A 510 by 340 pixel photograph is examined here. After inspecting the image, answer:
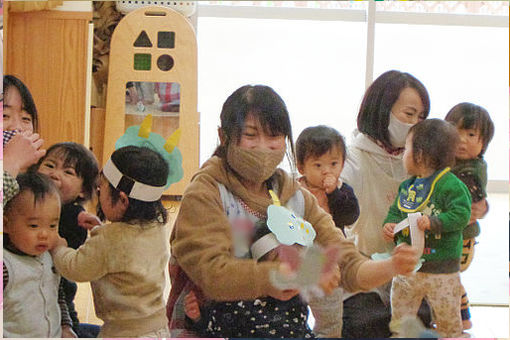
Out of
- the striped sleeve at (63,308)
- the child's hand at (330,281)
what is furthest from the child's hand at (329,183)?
the striped sleeve at (63,308)

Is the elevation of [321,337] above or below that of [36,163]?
below

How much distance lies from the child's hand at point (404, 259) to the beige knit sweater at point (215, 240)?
0.20 metres

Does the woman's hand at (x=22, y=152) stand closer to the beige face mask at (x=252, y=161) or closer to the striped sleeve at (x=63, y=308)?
the striped sleeve at (x=63, y=308)

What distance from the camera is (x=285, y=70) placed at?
3.81ft

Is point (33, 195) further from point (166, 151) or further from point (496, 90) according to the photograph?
point (496, 90)

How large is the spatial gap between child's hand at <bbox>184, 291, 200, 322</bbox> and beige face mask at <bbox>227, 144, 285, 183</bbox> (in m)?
0.21

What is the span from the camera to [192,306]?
1.12 m

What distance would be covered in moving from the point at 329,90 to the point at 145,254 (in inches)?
16.5

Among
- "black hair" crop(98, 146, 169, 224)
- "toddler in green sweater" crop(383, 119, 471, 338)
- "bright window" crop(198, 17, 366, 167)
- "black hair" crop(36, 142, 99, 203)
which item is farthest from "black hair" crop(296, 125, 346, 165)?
"black hair" crop(36, 142, 99, 203)

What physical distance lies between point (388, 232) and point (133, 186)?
1.42 feet

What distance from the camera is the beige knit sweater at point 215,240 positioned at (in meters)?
1.09

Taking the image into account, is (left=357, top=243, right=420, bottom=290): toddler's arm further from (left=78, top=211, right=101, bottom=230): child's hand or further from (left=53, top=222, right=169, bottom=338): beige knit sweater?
(left=78, top=211, right=101, bottom=230): child's hand

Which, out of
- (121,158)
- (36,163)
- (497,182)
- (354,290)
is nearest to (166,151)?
(121,158)

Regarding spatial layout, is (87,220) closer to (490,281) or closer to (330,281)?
(330,281)
